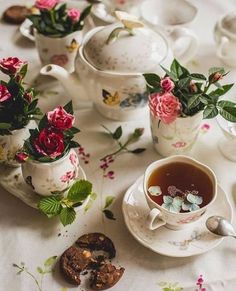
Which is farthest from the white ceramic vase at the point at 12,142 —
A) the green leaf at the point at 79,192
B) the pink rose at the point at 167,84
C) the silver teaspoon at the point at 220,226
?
the silver teaspoon at the point at 220,226

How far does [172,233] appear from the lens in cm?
81

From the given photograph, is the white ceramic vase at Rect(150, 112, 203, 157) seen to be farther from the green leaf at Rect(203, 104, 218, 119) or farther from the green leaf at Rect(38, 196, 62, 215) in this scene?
the green leaf at Rect(38, 196, 62, 215)

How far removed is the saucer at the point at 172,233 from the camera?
783 millimetres

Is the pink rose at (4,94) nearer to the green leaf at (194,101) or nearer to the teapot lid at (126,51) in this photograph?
the teapot lid at (126,51)

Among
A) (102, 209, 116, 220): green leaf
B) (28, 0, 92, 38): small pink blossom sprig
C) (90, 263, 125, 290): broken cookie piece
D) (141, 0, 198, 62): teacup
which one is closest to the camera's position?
(90, 263, 125, 290): broken cookie piece

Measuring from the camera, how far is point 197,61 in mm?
1163

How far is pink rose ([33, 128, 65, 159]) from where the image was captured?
Answer: 779 mm

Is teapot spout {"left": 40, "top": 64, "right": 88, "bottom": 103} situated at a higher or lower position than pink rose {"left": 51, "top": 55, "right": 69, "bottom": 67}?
higher

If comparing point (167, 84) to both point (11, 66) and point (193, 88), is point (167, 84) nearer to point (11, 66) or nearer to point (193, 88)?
point (193, 88)

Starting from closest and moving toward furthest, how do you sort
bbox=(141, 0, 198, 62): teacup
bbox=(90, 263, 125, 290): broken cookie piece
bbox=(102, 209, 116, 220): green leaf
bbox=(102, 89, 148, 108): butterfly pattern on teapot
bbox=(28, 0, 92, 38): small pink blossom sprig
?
bbox=(90, 263, 125, 290): broken cookie piece
bbox=(102, 209, 116, 220): green leaf
bbox=(102, 89, 148, 108): butterfly pattern on teapot
bbox=(28, 0, 92, 38): small pink blossom sprig
bbox=(141, 0, 198, 62): teacup

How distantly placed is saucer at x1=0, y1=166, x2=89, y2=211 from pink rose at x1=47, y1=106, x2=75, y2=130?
5.4 inches

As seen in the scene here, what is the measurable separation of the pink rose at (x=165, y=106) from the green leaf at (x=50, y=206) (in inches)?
8.9

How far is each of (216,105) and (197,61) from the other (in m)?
0.32

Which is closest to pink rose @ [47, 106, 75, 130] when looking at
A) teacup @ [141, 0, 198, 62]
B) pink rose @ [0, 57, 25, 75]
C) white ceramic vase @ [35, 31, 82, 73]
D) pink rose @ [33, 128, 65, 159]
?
pink rose @ [33, 128, 65, 159]
